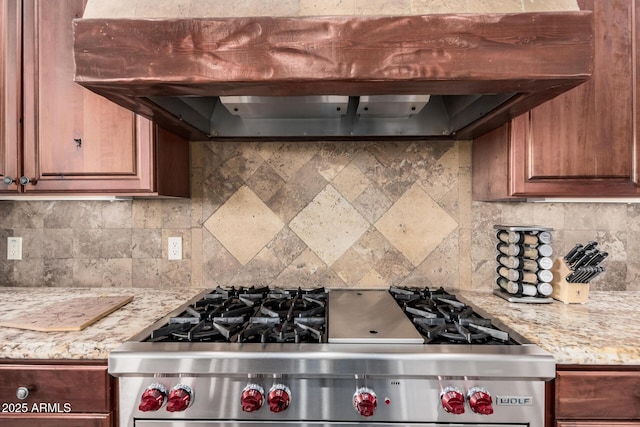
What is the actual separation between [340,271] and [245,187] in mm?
644

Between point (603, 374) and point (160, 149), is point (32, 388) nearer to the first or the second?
point (160, 149)

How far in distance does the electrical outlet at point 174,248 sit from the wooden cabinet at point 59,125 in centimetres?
41

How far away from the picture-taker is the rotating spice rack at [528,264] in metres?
1.47

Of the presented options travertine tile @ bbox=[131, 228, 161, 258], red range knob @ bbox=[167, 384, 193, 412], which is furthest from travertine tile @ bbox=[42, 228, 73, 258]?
red range knob @ bbox=[167, 384, 193, 412]

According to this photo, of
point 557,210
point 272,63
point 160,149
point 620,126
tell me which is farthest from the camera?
point 557,210

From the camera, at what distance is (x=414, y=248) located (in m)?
1.76

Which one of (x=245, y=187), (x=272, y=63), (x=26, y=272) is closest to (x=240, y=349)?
(x=272, y=63)

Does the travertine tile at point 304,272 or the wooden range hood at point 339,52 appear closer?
the wooden range hood at point 339,52

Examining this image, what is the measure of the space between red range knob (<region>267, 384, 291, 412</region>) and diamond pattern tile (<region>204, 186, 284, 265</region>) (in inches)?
34.6

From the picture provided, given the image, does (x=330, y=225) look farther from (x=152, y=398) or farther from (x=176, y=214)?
(x=152, y=398)

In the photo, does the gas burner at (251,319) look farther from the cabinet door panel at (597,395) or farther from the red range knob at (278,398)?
the cabinet door panel at (597,395)

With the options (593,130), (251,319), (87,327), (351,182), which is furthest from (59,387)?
(593,130)

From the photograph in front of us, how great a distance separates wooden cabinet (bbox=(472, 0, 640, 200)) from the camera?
134 centimetres

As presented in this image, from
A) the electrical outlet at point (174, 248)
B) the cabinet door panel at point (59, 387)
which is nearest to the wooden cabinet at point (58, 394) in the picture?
the cabinet door panel at point (59, 387)
